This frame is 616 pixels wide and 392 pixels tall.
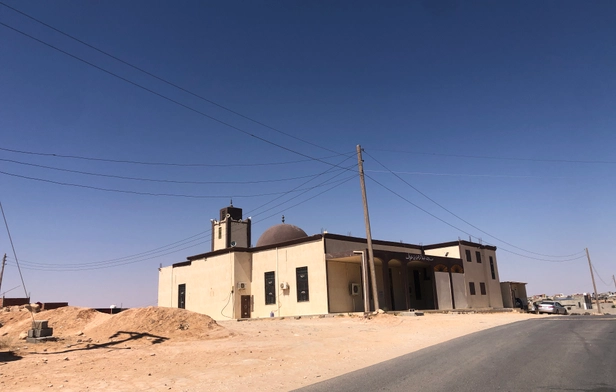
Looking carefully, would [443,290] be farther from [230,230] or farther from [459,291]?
[230,230]

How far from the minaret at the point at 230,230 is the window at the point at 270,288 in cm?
942

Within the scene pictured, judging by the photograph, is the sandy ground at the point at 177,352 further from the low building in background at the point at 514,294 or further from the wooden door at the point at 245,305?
the low building in background at the point at 514,294

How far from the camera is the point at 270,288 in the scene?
35.0m

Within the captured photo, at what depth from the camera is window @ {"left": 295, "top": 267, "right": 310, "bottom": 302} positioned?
32.2m

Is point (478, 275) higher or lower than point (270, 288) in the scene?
higher

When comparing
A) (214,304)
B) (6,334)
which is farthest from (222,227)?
(6,334)

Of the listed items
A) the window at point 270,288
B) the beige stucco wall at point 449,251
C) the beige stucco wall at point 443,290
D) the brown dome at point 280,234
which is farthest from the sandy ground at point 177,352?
the beige stucco wall at point 449,251

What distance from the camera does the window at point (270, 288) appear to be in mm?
34625

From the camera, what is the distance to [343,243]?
33.7 m

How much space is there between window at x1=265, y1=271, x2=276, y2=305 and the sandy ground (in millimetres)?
15242

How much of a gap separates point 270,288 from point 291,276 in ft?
8.87

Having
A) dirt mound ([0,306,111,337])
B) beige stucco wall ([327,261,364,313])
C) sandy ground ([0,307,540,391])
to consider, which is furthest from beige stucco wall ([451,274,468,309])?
dirt mound ([0,306,111,337])

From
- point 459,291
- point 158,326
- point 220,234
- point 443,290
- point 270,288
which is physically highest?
point 220,234

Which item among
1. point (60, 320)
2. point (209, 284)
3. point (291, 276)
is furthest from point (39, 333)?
point (209, 284)
